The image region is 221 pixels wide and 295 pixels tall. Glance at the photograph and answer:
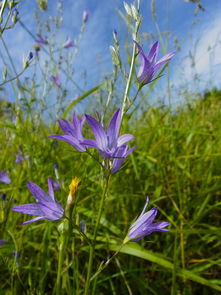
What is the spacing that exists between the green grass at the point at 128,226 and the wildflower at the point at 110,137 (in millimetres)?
440

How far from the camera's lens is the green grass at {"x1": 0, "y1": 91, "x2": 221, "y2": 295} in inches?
53.8

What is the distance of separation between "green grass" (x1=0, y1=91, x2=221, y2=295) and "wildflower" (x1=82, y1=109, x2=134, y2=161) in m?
0.44

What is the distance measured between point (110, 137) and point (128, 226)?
44.0 inches

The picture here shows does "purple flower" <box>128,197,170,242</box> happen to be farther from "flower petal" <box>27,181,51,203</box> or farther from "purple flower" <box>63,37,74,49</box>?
"purple flower" <box>63,37,74,49</box>

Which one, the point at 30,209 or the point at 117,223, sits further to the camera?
the point at 117,223

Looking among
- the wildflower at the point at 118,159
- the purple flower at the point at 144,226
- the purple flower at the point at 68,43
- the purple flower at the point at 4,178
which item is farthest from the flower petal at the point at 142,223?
the purple flower at the point at 68,43

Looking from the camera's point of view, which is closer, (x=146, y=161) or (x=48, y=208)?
(x=48, y=208)

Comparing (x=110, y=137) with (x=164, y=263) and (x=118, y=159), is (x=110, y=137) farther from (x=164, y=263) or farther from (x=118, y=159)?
(x=164, y=263)

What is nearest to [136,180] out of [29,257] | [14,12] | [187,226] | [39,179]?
[187,226]

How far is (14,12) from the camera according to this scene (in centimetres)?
113

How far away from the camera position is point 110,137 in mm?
709

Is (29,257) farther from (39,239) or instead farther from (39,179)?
(39,179)

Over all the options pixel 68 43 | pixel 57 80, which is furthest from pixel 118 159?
pixel 68 43

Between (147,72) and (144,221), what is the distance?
365mm
